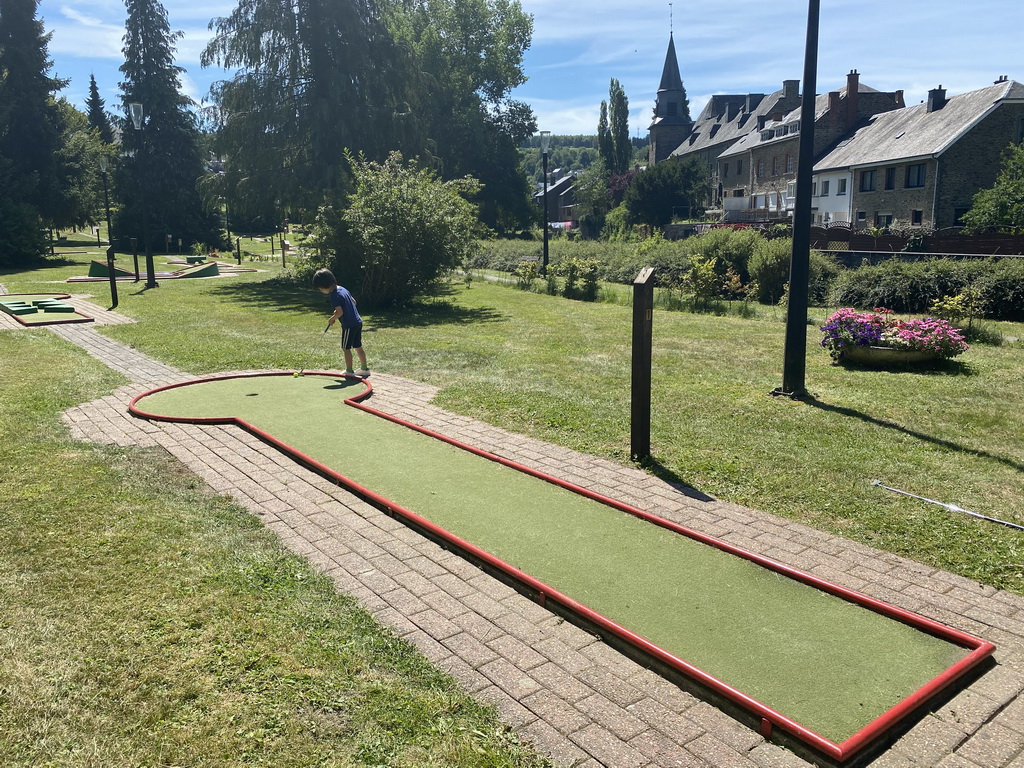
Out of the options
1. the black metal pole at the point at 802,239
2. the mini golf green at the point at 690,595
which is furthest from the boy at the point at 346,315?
the black metal pole at the point at 802,239

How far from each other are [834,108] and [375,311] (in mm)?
39313

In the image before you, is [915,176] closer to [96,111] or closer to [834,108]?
[834,108]

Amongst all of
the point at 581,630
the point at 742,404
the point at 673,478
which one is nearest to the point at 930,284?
the point at 742,404

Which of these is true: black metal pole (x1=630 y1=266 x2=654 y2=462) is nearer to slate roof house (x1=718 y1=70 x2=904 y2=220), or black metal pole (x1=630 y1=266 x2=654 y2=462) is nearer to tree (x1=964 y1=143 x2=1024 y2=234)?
tree (x1=964 y1=143 x2=1024 y2=234)

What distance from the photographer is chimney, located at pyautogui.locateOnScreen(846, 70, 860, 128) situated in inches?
1774

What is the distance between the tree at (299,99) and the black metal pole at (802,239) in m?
19.2

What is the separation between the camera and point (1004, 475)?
6.30 meters

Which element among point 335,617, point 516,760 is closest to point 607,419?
point 335,617

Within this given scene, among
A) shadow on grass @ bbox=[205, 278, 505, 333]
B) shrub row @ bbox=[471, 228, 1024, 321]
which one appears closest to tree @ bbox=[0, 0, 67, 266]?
shadow on grass @ bbox=[205, 278, 505, 333]

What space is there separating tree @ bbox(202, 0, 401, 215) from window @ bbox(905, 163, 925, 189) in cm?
2640

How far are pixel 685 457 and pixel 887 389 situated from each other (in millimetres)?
4045

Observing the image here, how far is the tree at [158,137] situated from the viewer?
46.6m

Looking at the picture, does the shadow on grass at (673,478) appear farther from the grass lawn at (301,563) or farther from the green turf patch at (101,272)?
the green turf patch at (101,272)

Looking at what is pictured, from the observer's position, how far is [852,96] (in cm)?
4631
